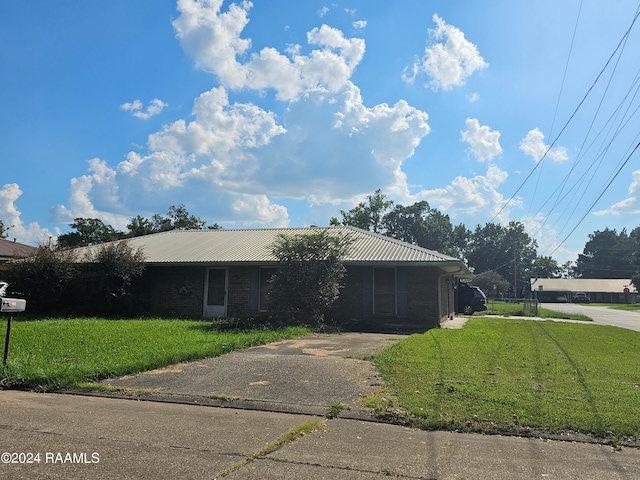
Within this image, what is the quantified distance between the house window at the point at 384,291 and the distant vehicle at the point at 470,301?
13023mm

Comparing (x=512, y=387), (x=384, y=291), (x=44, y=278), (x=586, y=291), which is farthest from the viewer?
(x=586, y=291)

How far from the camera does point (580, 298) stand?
78375mm

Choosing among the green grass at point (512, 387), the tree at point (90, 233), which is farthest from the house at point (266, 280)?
the tree at point (90, 233)

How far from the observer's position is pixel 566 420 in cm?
525

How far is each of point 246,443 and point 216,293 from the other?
15.7m

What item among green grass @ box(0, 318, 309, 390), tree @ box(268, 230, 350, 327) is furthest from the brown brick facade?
green grass @ box(0, 318, 309, 390)

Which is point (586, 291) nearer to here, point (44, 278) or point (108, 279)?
point (108, 279)

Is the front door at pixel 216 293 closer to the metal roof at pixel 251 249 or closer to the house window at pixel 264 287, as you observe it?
the metal roof at pixel 251 249

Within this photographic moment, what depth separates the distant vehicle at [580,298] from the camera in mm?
77938

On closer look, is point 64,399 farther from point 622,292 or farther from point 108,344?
point 622,292

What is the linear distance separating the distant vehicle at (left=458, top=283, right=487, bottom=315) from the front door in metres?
16.1

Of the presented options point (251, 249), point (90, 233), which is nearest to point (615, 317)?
point (251, 249)

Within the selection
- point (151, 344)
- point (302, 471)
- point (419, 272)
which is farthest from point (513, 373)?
point (419, 272)

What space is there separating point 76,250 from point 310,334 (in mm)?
12872
